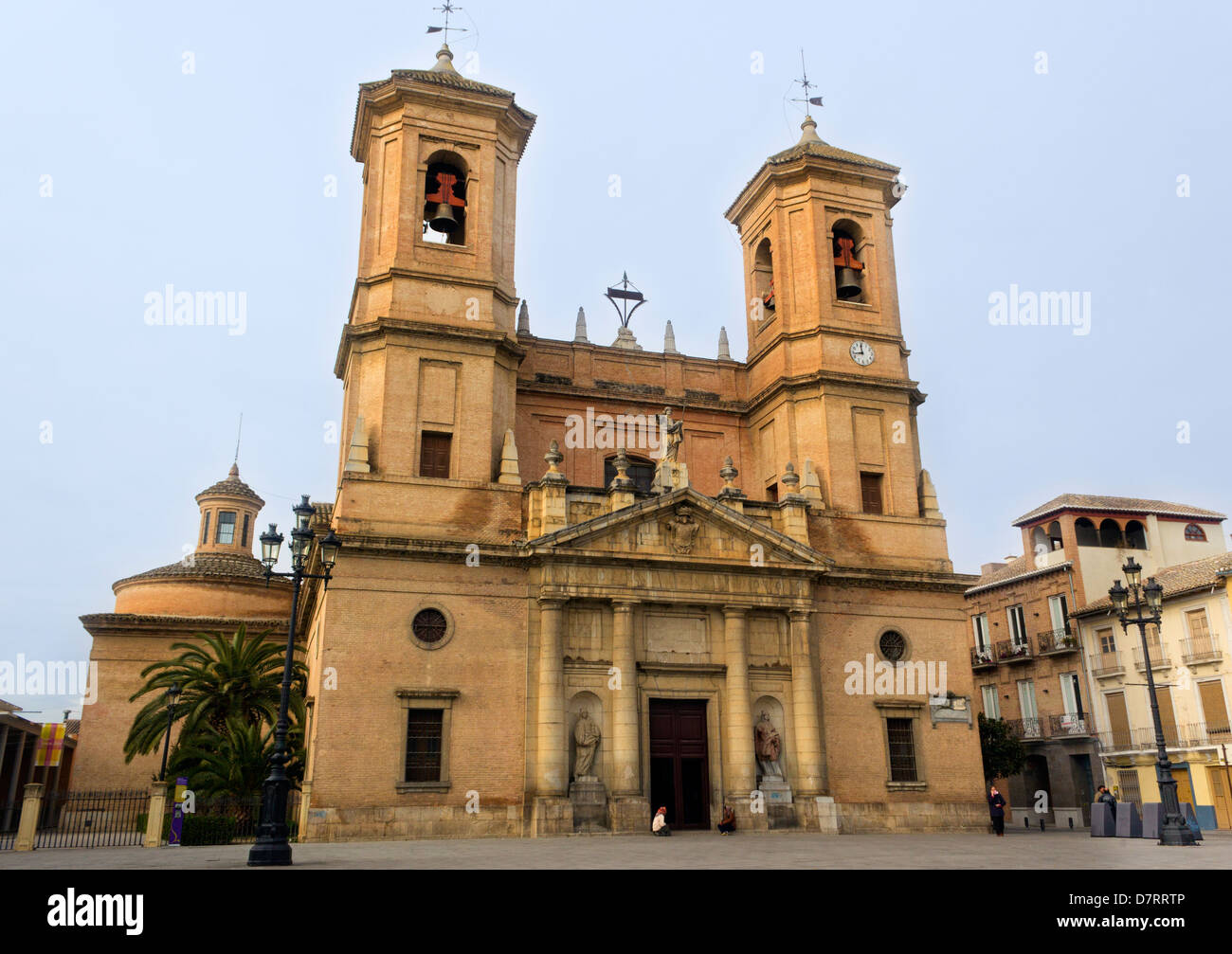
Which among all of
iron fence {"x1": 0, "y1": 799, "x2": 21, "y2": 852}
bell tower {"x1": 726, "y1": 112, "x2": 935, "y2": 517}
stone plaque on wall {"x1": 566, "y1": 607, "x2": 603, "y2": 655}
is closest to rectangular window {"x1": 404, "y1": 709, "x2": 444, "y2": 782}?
stone plaque on wall {"x1": 566, "y1": 607, "x2": 603, "y2": 655}

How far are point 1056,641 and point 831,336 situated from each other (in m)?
18.1

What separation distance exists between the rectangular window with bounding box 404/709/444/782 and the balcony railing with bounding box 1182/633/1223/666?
2590cm

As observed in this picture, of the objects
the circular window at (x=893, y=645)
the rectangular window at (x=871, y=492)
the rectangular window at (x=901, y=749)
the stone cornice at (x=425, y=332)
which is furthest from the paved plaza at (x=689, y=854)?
the stone cornice at (x=425, y=332)

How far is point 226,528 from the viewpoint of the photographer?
165 feet

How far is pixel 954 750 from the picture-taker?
28672 millimetres

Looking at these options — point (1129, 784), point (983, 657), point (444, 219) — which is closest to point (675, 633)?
point (444, 219)

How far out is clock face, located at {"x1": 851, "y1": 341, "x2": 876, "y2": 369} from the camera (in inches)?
1259

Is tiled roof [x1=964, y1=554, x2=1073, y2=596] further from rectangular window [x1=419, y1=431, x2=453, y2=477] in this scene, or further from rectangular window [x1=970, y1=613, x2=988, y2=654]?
rectangular window [x1=419, y1=431, x2=453, y2=477]

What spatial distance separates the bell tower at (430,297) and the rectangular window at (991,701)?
27.4m

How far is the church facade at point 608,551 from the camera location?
2472 centimetres

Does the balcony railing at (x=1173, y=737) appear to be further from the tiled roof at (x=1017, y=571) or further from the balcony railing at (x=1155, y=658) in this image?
the tiled roof at (x=1017, y=571)
